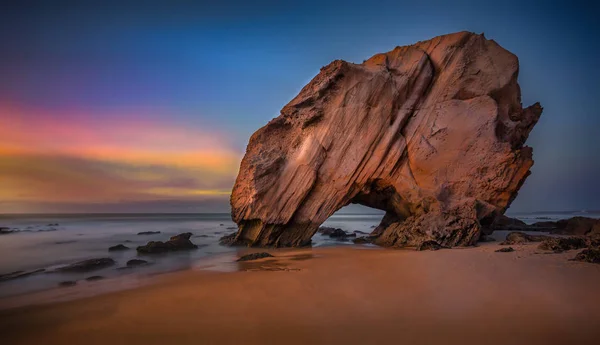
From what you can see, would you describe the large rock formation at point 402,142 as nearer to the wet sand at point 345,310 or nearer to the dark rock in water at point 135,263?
the dark rock in water at point 135,263

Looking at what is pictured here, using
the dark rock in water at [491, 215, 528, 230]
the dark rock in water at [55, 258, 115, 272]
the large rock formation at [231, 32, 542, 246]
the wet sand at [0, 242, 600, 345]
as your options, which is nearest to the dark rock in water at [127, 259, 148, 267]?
the dark rock in water at [55, 258, 115, 272]

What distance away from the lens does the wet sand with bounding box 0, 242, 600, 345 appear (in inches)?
156

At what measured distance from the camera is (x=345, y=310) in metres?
4.82

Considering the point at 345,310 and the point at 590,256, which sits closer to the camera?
the point at 345,310

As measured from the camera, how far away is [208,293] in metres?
5.80

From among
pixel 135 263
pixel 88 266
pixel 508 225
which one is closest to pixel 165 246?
pixel 135 263

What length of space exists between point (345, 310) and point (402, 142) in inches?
381

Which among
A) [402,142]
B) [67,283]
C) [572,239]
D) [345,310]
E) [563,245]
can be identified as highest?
[402,142]

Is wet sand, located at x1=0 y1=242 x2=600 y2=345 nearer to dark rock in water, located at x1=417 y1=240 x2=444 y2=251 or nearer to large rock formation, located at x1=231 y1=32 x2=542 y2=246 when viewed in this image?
dark rock in water, located at x1=417 y1=240 x2=444 y2=251

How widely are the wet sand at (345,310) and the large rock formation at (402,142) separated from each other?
18.9ft

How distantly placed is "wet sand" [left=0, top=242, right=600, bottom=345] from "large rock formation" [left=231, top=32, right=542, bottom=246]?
575 centimetres

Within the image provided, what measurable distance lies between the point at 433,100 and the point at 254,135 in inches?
300

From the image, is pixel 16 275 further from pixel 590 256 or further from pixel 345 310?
pixel 590 256

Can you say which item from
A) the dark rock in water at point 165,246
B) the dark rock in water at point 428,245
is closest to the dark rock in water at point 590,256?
the dark rock in water at point 428,245
